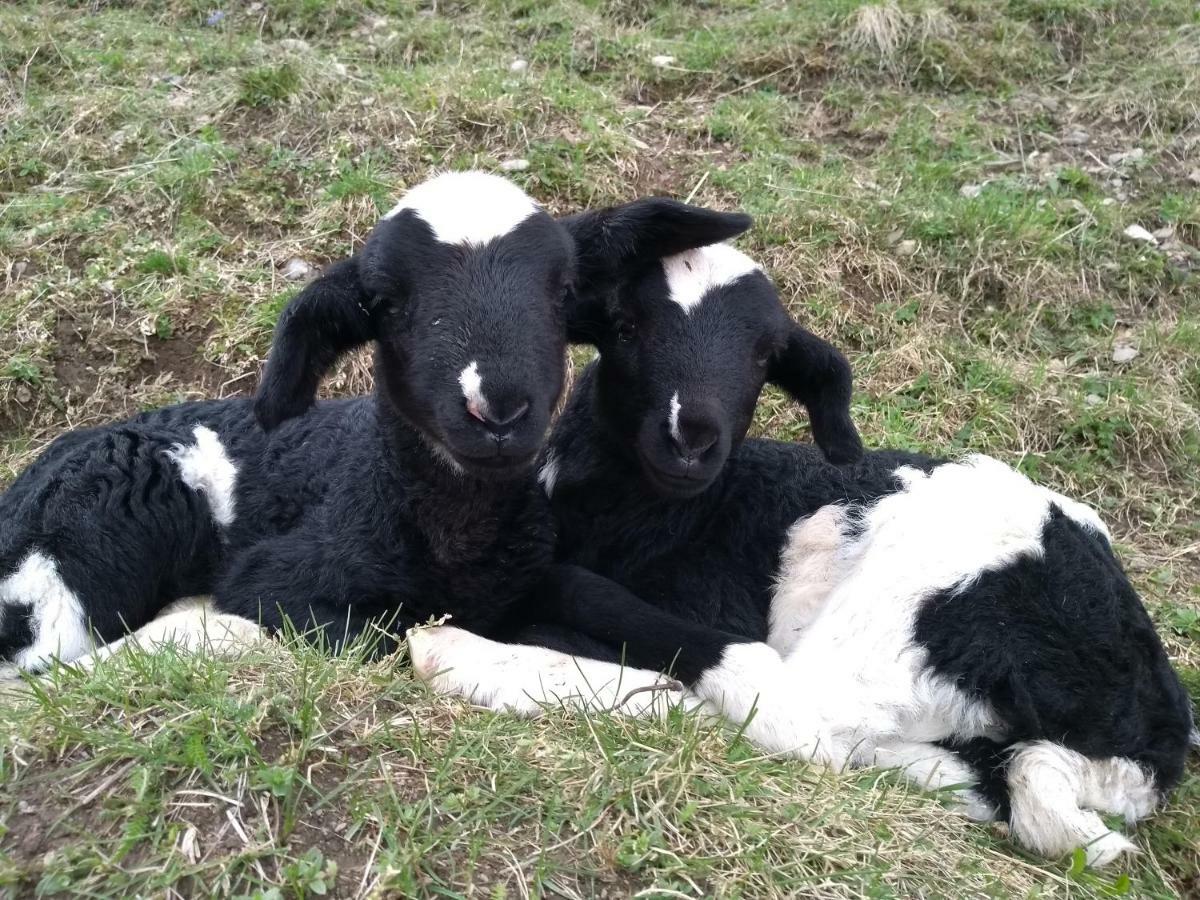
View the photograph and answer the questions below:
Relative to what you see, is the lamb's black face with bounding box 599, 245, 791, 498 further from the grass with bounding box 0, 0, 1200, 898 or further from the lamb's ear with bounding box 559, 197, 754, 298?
the grass with bounding box 0, 0, 1200, 898

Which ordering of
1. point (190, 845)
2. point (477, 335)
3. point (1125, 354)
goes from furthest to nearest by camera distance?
point (1125, 354) < point (477, 335) < point (190, 845)

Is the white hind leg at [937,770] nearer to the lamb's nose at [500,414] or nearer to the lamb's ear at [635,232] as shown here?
the lamb's nose at [500,414]

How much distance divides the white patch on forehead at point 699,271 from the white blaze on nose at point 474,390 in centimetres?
105

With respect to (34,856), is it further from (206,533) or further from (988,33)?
(988,33)

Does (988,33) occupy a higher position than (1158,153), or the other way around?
(988,33)

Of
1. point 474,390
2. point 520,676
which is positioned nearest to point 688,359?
point 474,390

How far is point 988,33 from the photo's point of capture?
884 centimetres

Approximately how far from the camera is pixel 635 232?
13.5ft

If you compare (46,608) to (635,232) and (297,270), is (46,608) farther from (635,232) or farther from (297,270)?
(297,270)

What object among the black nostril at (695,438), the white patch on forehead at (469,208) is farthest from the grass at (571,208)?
the white patch on forehead at (469,208)

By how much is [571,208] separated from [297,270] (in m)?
1.64

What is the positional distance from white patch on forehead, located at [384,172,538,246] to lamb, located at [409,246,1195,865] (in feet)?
1.65

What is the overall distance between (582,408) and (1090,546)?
1.96 metres

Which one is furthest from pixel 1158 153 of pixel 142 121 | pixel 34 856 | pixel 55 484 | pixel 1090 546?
pixel 34 856
